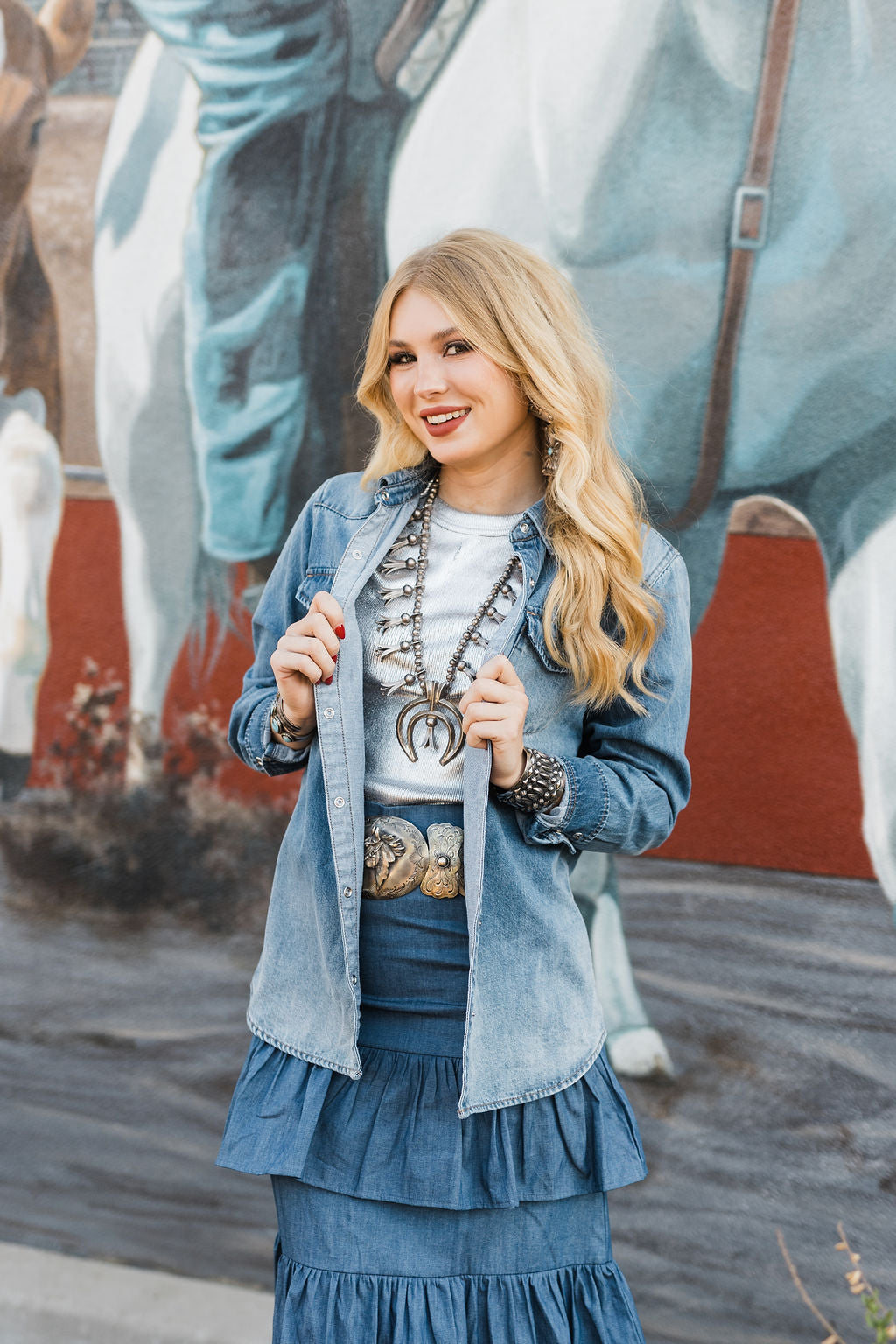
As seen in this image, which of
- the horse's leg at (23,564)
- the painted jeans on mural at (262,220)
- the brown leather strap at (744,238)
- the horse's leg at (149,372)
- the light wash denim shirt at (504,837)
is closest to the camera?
the light wash denim shirt at (504,837)

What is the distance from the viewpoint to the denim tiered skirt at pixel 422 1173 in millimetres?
1516

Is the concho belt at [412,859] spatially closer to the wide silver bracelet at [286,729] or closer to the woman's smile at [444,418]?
the wide silver bracelet at [286,729]

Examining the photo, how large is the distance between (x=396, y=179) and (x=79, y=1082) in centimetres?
238

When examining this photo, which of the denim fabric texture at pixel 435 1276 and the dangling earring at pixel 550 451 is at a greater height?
the dangling earring at pixel 550 451

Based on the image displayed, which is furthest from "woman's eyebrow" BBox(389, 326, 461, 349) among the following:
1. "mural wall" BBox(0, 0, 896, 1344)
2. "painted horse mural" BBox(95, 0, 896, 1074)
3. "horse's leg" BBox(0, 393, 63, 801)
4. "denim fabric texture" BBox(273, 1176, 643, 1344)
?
"horse's leg" BBox(0, 393, 63, 801)

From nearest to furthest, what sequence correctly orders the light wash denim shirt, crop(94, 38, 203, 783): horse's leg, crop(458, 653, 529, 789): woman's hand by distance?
crop(458, 653, 529, 789): woman's hand, the light wash denim shirt, crop(94, 38, 203, 783): horse's leg

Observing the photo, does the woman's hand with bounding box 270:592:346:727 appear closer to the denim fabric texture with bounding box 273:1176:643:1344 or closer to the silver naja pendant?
the silver naja pendant

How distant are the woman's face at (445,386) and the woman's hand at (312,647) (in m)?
0.30

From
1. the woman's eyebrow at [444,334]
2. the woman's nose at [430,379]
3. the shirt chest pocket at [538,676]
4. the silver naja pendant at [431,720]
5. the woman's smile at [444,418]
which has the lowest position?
the silver naja pendant at [431,720]

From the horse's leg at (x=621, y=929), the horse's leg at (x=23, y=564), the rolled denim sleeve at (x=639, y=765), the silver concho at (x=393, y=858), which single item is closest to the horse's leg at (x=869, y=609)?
the horse's leg at (x=621, y=929)

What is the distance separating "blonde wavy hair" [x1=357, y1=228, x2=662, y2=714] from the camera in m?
1.54

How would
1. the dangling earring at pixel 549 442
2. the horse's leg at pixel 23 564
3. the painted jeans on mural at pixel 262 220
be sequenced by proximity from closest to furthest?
the dangling earring at pixel 549 442 < the painted jeans on mural at pixel 262 220 < the horse's leg at pixel 23 564

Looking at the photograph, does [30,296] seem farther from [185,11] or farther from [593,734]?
[593,734]

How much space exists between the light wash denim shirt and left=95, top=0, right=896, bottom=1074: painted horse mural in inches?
34.4
